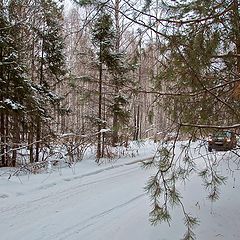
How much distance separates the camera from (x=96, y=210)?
6500 millimetres

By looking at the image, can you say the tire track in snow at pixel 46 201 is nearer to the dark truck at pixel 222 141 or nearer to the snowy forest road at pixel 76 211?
the snowy forest road at pixel 76 211

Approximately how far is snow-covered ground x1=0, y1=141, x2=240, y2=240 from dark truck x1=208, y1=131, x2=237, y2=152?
1.25m

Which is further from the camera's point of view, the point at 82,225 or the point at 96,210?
the point at 96,210

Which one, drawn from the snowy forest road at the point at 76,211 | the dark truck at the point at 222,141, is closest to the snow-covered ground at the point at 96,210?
the snowy forest road at the point at 76,211

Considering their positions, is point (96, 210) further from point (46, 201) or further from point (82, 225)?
point (46, 201)

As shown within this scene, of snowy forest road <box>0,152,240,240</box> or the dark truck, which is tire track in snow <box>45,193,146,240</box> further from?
the dark truck

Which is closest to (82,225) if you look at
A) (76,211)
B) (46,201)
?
(76,211)

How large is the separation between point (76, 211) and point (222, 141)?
120 inches

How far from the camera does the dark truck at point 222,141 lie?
4.39m

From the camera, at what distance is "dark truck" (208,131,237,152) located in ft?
14.4

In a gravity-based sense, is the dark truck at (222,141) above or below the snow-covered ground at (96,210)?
above

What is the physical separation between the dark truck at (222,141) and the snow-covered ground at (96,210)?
1245 millimetres

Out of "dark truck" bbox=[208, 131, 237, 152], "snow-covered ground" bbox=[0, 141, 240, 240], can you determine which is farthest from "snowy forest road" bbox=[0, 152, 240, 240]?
"dark truck" bbox=[208, 131, 237, 152]

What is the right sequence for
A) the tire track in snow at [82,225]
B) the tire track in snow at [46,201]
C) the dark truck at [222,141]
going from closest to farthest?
1. the dark truck at [222,141]
2. the tire track in snow at [82,225]
3. the tire track in snow at [46,201]
